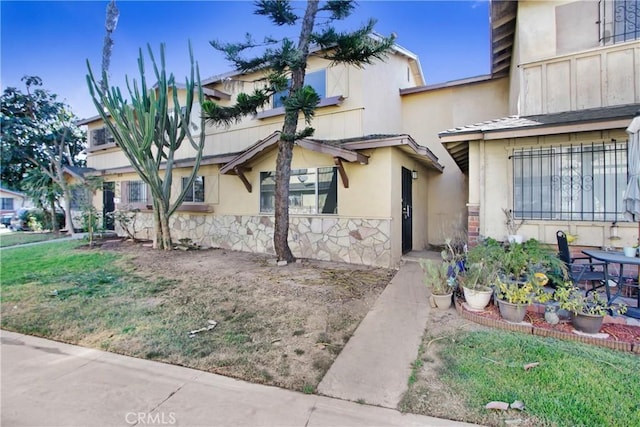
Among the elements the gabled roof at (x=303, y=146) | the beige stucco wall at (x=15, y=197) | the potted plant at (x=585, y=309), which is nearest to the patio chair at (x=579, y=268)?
the potted plant at (x=585, y=309)

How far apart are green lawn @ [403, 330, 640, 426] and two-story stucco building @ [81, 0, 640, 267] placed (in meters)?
3.22

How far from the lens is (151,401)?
2.73 m

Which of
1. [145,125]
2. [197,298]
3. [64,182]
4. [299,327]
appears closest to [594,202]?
[299,327]

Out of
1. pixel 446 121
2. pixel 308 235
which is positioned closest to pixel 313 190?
pixel 308 235

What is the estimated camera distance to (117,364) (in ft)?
11.2

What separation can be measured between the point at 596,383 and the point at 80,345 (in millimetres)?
5789

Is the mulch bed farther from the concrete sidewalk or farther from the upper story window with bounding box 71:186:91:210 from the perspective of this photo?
the upper story window with bounding box 71:186:91:210

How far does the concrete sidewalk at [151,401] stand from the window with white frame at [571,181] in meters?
5.29

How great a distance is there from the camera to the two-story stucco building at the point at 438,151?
5832 millimetres

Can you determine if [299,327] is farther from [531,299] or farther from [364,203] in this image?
[364,203]

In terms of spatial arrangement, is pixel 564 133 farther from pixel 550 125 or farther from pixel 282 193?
pixel 282 193

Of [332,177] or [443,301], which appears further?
[332,177]

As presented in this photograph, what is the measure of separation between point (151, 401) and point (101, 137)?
18.0m

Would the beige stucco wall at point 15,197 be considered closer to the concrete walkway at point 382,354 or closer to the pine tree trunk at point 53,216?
the pine tree trunk at point 53,216
